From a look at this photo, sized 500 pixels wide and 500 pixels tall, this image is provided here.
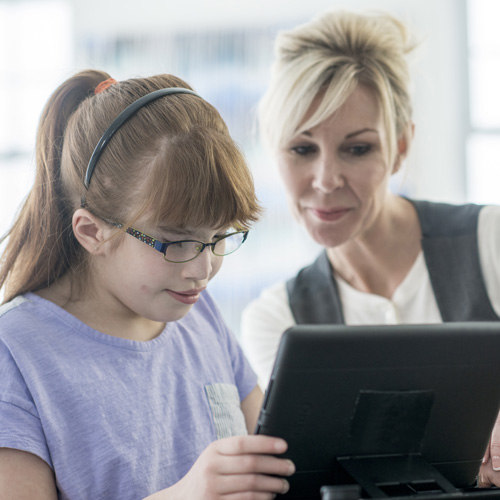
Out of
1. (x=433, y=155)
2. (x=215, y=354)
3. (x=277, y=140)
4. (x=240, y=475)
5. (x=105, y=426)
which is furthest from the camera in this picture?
(x=433, y=155)

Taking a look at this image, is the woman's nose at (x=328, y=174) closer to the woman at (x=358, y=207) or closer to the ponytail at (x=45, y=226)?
the woman at (x=358, y=207)

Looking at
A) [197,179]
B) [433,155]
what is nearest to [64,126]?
[197,179]

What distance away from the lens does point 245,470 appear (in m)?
0.71

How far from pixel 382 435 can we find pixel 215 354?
0.48 m

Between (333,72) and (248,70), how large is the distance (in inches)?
103

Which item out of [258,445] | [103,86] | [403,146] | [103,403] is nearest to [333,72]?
[403,146]

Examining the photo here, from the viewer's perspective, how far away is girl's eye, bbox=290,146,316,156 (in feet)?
5.27

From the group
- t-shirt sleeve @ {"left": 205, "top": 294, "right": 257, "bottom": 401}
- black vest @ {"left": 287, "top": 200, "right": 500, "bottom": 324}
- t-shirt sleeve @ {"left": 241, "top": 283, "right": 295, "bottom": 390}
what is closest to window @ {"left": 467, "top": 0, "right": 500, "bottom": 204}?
black vest @ {"left": 287, "top": 200, "right": 500, "bottom": 324}

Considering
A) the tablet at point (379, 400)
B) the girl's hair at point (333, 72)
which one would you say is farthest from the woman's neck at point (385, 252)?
the tablet at point (379, 400)

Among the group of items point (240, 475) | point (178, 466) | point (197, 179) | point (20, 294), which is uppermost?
point (197, 179)

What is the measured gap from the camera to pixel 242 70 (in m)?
4.12

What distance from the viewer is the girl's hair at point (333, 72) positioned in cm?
156

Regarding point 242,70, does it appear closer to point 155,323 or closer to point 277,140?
point 277,140

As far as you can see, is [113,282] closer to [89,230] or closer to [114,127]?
[89,230]
